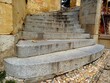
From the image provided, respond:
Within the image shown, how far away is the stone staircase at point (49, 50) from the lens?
2588mm

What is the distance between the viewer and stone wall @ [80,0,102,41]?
5.12 meters

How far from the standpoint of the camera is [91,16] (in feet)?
17.3

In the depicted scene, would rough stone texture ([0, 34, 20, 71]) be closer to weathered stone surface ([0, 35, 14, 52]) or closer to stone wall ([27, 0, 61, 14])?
weathered stone surface ([0, 35, 14, 52])

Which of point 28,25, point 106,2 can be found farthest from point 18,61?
point 106,2

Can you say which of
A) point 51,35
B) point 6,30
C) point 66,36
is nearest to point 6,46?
point 6,30

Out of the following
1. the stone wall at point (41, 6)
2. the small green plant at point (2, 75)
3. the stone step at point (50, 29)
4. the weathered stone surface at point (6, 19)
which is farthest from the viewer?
the stone wall at point (41, 6)

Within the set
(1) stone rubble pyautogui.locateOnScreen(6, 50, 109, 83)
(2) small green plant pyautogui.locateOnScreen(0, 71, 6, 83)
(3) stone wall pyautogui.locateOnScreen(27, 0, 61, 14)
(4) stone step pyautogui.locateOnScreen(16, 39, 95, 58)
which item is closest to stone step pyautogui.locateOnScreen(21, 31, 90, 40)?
(4) stone step pyautogui.locateOnScreen(16, 39, 95, 58)

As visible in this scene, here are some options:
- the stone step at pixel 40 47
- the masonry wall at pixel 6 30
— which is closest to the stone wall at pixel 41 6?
the stone step at pixel 40 47

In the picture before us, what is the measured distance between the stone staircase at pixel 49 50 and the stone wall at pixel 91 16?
0.25m

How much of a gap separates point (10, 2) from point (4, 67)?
138 cm

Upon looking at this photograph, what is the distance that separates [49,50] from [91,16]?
2.66 m

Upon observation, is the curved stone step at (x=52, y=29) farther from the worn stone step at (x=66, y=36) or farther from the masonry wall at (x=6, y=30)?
the masonry wall at (x=6, y=30)

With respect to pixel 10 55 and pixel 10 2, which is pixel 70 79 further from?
pixel 10 2

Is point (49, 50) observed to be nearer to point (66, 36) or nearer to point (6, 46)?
point (6, 46)
